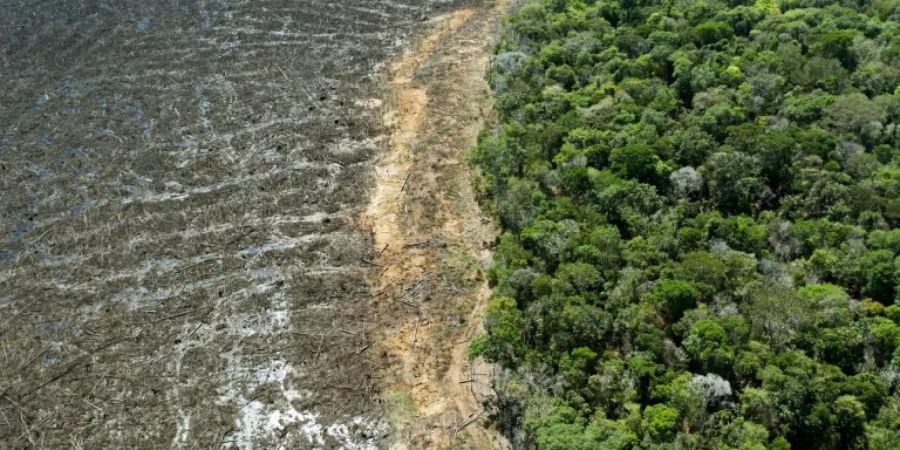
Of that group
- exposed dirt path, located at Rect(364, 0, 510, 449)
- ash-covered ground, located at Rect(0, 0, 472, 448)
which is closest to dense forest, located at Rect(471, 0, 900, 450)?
exposed dirt path, located at Rect(364, 0, 510, 449)

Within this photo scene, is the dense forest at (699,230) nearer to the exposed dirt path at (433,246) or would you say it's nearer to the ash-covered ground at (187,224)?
the exposed dirt path at (433,246)

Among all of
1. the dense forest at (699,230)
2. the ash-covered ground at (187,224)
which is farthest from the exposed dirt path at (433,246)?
the dense forest at (699,230)

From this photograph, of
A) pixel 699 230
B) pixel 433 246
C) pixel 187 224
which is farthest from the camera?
pixel 187 224

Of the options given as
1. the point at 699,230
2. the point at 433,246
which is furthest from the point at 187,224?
the point at 699,230

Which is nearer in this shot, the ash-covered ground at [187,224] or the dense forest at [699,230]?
the dense forest at [699,230]

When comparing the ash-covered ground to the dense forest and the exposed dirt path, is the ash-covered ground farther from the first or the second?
the dense forest

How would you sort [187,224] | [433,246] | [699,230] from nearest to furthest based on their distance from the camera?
[699,230] → [433,246] → [187,224]

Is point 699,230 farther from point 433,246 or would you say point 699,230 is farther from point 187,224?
point 187,224
